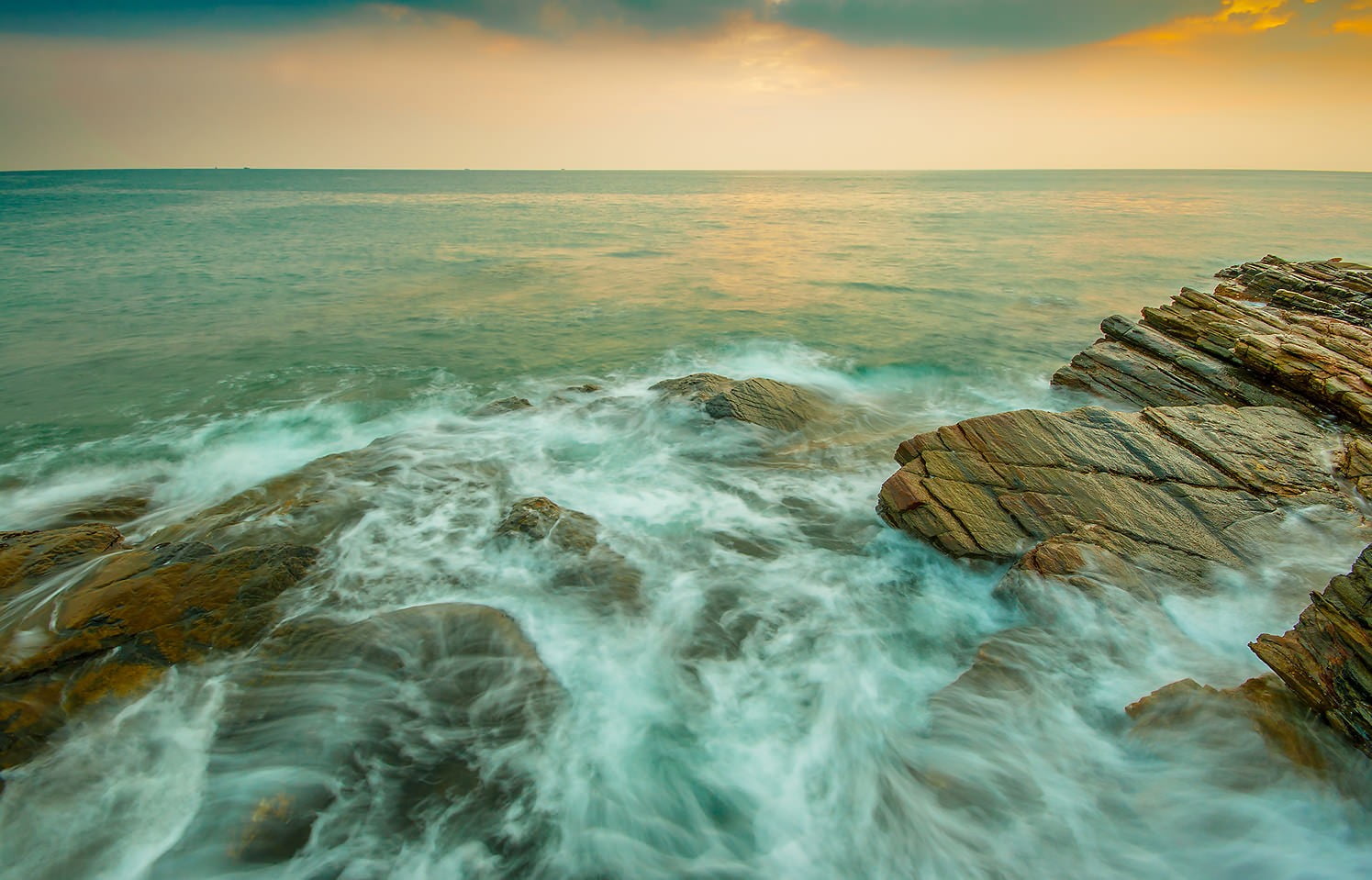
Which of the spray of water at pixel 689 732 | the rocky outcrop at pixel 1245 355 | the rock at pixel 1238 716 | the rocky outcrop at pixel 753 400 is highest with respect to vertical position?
the rocky outcrop at pixel 1245 355

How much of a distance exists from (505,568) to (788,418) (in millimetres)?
6028

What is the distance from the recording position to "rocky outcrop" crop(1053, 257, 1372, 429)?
9.63m

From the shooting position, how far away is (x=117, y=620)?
5.53 meters

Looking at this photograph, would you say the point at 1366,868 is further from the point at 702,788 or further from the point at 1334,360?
the point at 1334,360

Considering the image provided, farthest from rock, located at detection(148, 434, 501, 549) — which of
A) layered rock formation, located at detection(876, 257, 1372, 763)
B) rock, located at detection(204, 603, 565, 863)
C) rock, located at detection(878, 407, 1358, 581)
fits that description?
layered rock formation, located at detection(876, 257, 1372, 763)

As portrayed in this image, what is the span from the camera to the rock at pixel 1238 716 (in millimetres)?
4496

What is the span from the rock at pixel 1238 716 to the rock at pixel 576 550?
484 centimetres

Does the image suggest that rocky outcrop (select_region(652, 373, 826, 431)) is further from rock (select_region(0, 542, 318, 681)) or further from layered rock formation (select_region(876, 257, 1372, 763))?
rock (select_region(0, 542, 318, 681))

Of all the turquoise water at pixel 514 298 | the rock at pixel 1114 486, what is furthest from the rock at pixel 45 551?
the rock at pixel 1114 486

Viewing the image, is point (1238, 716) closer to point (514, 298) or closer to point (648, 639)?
point (648, 639)

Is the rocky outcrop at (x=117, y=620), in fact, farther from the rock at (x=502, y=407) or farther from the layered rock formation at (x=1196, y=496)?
the layered rock formation at (x=1196, y=496)

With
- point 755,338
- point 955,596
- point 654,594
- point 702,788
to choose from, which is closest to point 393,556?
point 654,594

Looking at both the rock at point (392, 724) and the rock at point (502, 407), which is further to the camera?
the rock at point (502, 407)

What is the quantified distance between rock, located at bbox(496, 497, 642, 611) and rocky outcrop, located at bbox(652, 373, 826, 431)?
3.94 m
